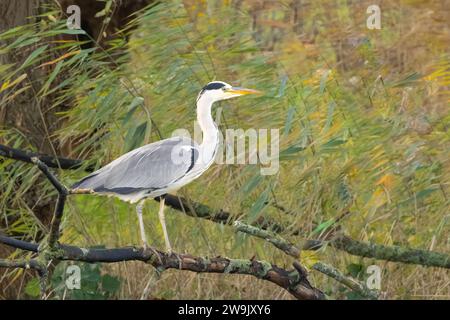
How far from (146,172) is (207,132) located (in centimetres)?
25

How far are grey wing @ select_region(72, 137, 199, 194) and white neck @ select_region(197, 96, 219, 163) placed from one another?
0.12 feet

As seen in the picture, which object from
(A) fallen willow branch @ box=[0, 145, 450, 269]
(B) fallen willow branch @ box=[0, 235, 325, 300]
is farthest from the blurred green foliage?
(B) fallen willow branch @ box=[0, 235, 325, 300]

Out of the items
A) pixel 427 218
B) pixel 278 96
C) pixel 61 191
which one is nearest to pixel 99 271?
pixel 278 96

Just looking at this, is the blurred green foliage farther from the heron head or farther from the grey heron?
the grey heron

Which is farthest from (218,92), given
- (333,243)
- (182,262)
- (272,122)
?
(333,243)

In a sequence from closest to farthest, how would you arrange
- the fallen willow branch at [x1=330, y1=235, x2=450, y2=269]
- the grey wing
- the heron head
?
the grey wing → the heron head → the fallen willow branch at [x1=330, y1=235, x2=450, y2=269]

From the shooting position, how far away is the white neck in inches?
129

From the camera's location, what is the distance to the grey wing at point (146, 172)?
3.23 m

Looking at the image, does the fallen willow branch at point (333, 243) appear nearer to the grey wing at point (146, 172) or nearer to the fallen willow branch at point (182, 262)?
the fallen willow branch at point (182, 262)

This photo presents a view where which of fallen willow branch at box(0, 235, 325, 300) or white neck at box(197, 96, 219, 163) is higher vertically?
white neck at box(197, 96, 219, 163)

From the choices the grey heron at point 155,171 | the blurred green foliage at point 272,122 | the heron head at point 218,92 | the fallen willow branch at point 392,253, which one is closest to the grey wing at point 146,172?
the grey heron at point 155,171

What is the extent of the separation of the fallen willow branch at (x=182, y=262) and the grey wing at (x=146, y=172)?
0.25m

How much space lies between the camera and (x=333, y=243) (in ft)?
14.0
